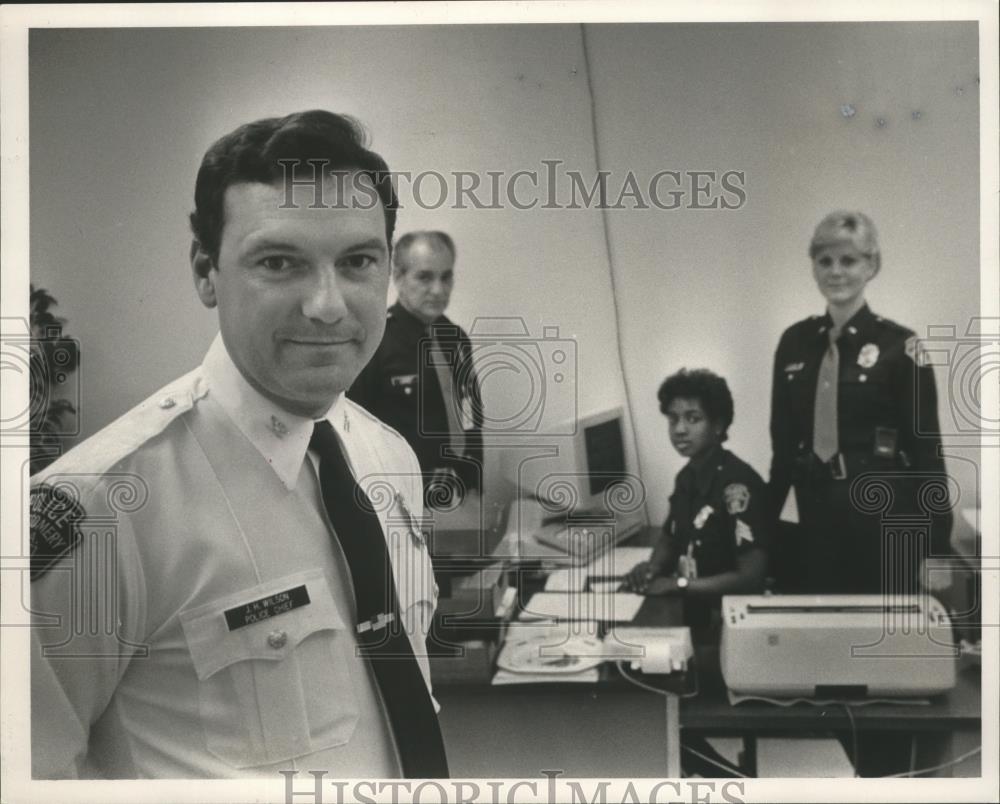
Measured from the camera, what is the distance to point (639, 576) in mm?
2648

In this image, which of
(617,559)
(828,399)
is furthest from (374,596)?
(828,399)

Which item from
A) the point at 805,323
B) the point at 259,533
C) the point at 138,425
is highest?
the point at 805,323

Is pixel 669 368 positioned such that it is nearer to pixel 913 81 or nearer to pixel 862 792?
pixel 913 81

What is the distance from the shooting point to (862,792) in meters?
2.70

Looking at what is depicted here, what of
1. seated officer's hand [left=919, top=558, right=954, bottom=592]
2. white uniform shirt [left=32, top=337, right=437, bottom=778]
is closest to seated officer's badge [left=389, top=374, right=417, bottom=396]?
white uniform shirt [left=32, top=337, right=437, bottom=778]

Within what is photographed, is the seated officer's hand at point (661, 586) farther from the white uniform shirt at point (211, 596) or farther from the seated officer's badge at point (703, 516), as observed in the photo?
the white uniform shirt at point (211, 596)

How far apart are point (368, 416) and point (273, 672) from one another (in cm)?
63

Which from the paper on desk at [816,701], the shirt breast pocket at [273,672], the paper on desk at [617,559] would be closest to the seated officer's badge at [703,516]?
the paper on desk at [617,559]

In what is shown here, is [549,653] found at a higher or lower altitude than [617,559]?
lower

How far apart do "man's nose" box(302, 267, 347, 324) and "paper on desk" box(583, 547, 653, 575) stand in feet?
2.77

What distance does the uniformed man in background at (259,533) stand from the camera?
2574 mm

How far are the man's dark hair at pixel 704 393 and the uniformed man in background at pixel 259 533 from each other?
0.64m

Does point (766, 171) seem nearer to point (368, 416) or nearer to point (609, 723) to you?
point (368, 416)

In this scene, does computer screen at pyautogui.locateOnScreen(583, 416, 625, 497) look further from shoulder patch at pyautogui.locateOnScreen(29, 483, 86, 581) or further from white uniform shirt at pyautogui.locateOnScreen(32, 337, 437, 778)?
shoulder patch at pyautogui.locateOnScreen(29, 483, 86, 581)
